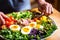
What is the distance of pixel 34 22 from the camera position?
Answer: 1.25 metres

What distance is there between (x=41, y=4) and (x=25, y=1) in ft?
0.77

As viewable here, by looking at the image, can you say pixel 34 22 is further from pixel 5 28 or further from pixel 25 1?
pixel 25 1

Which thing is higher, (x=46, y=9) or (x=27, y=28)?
(x=46, y=9)

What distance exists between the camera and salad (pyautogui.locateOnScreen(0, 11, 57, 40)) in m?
1.10

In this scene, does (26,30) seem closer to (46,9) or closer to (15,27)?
(15,27)

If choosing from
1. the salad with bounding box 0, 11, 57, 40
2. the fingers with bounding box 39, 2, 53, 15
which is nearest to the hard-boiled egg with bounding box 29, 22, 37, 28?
the salad with bounding box 0, 11, 57, 40

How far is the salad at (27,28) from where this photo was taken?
43.5 inches

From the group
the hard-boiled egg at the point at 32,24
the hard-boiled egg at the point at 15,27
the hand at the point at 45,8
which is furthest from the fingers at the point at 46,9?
the hard-boiled egg at the point at 15,27

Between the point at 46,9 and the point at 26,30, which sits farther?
the point at 46,9

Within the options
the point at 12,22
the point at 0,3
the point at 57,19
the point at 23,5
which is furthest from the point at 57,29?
the point at 0,3

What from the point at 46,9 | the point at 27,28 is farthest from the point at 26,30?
the point at 46,9

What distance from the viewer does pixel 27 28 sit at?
1183 millimetres

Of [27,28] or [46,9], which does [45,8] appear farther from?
[27,28]

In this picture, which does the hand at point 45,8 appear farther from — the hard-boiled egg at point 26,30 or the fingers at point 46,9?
the hard-boiled egg at point 26,30
